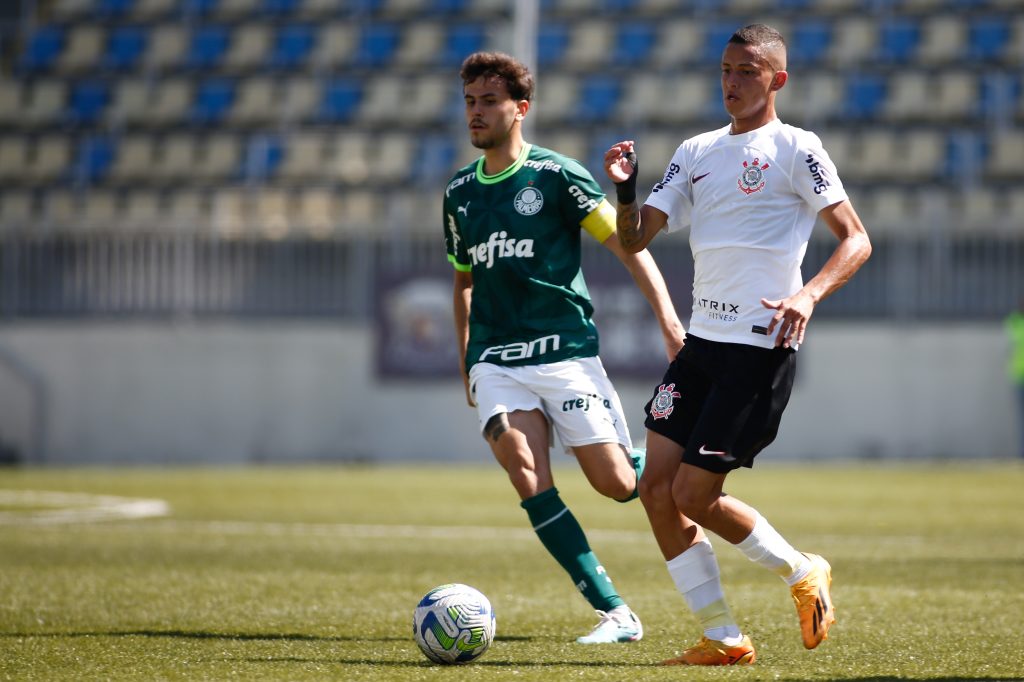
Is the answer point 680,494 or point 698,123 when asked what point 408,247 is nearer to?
point 698,123

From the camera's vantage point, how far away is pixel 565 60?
24.4 m

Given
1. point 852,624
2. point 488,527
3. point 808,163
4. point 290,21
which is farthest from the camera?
point 290,21

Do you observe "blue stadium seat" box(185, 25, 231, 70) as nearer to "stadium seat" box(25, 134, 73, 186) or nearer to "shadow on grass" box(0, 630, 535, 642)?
"stadium seat" box(25, 134, 73, 186)

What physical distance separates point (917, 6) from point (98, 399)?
1352cm

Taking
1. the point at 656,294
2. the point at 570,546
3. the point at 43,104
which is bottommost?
the point at 570,546

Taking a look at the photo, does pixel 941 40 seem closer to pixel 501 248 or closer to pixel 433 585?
pixel 433 585

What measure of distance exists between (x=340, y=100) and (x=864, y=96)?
809cm

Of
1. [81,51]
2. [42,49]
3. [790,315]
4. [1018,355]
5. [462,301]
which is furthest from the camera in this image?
[42,49]

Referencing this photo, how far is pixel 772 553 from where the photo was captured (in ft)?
16.8

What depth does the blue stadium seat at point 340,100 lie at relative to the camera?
24.1 meters

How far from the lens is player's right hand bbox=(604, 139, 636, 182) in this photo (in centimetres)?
483

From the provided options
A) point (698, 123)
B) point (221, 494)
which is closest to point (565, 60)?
point (698, 123)

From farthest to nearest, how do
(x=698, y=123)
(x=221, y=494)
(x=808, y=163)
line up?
(x=698, y=123), (x=221, y=494), (x=808, y=163)

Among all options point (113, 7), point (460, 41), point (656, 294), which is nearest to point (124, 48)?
point (113, 7)
